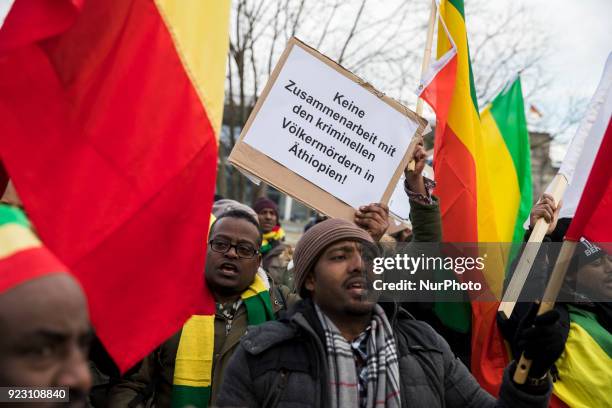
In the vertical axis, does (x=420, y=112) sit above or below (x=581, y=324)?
above

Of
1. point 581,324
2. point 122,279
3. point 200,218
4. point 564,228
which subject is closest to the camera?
point 122,279

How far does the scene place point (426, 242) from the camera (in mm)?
3680

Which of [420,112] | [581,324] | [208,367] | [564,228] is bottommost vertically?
[208,367]

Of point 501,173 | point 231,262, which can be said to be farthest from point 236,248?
point 501,173

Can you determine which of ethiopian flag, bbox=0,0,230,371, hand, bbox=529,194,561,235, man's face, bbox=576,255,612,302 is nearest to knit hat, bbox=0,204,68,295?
ethiopian flag, bbox=0,0,230,371

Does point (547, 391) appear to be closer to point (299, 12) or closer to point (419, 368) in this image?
point (419, 368)

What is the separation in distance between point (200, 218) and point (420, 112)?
189 centimetres

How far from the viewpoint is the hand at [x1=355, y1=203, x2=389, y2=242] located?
337 cm

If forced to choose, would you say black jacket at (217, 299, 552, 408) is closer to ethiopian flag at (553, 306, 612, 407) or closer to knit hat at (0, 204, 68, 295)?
ethiopian flag at (553, 306, 612, 407)

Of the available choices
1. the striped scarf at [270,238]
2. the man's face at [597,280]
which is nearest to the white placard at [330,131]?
the man's face at [597,280]

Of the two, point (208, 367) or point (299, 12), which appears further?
point (299, 12)

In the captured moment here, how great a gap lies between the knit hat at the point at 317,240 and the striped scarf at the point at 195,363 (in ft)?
2.08

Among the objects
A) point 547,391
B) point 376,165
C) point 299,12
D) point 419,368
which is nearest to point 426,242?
point 376,165

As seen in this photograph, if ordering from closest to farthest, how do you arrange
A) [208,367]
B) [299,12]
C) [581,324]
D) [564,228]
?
[208,367]
[581,324]
[564,228]
[299,12]
